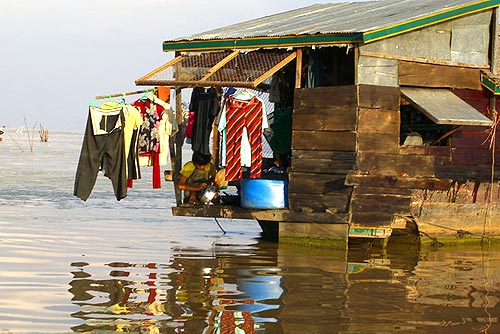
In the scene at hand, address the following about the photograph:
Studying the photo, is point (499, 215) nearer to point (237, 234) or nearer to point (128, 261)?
point (237, 234)

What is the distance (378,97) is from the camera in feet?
40.2

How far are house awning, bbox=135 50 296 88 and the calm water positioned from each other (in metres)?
2.18

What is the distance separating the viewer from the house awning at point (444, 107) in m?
12.1

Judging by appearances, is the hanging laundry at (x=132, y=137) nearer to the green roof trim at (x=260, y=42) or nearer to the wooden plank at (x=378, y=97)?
the green roof trim at (x=260, y=42)

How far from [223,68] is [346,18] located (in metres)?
2.00

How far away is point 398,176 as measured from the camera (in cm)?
1239

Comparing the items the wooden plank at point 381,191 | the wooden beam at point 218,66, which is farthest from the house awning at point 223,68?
the wooden plank at point 381,191

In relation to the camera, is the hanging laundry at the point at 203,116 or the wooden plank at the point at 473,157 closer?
the wooden plank at the point at 473,157

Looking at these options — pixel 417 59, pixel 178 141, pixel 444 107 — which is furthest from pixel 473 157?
pixel 178 141

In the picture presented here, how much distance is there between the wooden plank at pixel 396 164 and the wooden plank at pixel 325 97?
27.4 inches

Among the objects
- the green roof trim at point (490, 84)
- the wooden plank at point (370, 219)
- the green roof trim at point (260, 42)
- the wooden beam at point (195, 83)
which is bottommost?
the wooden plank at point (370, 219)

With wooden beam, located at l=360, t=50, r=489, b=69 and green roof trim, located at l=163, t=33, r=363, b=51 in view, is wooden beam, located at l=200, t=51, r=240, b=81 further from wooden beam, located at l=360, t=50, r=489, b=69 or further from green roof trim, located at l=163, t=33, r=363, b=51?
wooden beam, located at l=360, t=50, r=489, b=69

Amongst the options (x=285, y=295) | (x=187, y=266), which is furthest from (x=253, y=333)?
(x=187, y=266)

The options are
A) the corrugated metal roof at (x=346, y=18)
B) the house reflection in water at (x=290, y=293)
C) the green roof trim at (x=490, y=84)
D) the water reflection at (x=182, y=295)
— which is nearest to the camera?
the water reflection at (x=182, y=295)
